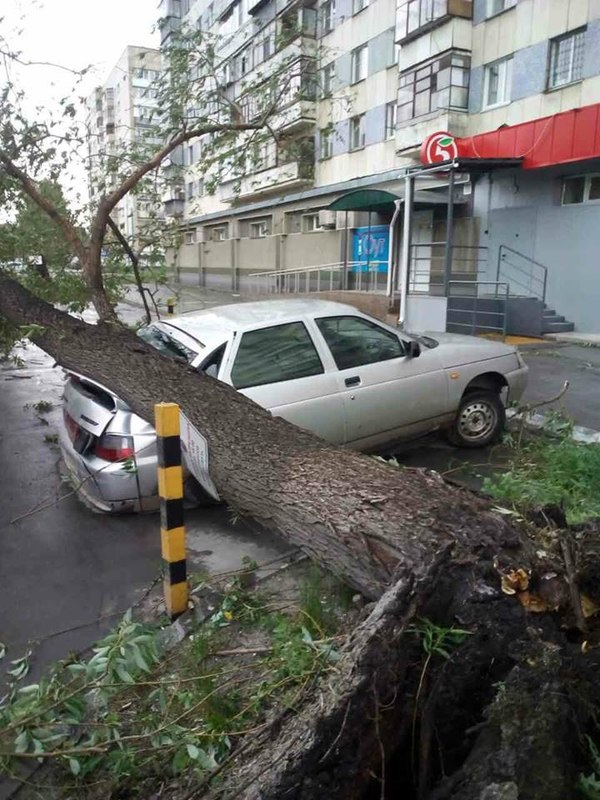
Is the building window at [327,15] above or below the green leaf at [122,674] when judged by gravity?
above

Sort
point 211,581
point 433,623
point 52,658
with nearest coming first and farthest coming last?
point 433,623, point 52,658, point 211,581

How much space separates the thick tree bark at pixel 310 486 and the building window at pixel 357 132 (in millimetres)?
22269

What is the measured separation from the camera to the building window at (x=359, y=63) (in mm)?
25125

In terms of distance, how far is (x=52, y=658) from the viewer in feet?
10.8

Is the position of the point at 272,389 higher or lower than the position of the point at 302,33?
lower

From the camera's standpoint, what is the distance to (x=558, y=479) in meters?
4.56

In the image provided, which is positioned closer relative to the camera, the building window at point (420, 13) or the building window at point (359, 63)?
the building window at point (420, 13)

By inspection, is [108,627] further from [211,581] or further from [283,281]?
[283,281]

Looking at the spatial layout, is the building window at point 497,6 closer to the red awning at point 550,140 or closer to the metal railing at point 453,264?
the red awning at point 550,140

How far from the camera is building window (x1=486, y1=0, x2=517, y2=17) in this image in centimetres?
1819

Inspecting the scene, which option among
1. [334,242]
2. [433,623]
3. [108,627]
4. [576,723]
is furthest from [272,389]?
[334,242]

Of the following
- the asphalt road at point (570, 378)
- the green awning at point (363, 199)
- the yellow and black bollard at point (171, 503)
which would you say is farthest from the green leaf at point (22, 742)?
the green awning at point (363, 199)

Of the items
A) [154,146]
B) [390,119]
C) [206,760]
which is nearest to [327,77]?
[154,146]

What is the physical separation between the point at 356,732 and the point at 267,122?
24.3ft
